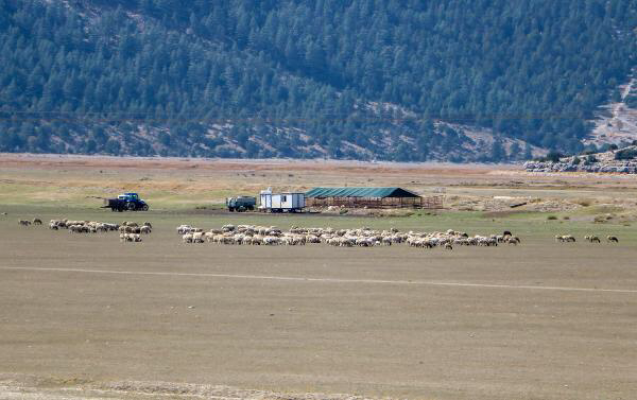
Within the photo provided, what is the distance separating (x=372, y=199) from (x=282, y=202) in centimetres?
590

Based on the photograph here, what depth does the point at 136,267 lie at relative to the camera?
3825 cm

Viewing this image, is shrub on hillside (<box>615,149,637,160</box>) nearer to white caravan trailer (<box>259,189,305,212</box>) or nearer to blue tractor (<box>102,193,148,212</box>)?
white caravan trailer (<box>259,189,305,212</box>)

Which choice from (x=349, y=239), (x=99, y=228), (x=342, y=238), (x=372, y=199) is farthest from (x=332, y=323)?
(x=372, y=199)

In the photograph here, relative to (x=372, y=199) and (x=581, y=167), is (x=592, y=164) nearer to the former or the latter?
(x=581, y=167)

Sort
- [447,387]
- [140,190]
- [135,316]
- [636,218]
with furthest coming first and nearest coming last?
1. [140,190]
2. [636,218]
3. [135,316]
4. [447,387]

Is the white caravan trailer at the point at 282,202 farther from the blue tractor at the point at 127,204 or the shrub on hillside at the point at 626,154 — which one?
the shrub on hillside at the point at 626,154

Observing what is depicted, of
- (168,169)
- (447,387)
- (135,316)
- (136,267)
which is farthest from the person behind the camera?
(168,169)

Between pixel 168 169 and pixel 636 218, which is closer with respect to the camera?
pixel 636 218

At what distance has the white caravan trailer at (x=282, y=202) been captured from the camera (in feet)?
262

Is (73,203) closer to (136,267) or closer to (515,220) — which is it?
(515,220)

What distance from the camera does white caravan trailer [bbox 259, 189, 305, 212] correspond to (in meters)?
79.9

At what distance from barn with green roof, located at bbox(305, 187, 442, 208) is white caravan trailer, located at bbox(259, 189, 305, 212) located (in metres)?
2.60

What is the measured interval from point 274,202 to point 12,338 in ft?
187

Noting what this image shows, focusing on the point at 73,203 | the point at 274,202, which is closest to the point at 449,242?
the point at 274,202
